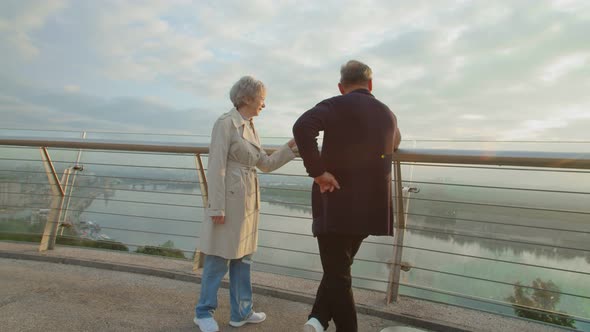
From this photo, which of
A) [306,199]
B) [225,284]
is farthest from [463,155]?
[225,284]

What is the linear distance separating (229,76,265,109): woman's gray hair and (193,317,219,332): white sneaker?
139 centimetres

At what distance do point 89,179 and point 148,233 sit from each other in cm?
90

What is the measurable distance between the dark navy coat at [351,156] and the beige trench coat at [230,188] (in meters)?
0.59

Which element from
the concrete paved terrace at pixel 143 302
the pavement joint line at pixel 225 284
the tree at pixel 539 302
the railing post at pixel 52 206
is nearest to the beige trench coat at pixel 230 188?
the concrete paved terrace at pixel 143 302

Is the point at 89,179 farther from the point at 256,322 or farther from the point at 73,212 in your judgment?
the point at 256,322

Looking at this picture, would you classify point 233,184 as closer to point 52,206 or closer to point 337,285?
point 337,285

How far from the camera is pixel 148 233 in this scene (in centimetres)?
345

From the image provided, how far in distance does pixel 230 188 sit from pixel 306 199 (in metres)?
0.92

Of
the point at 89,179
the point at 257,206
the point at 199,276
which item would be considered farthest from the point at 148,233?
the point at 257,206

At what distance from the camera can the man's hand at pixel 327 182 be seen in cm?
194

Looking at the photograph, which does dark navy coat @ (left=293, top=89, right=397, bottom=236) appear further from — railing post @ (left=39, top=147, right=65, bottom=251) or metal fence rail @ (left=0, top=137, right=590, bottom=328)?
railing post @ (left=39, top=147, right=65, bottom=251)

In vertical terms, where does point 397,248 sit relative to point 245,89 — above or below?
below

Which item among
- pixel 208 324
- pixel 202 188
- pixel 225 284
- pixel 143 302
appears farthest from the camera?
pixel 202 188

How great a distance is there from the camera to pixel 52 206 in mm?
3670
